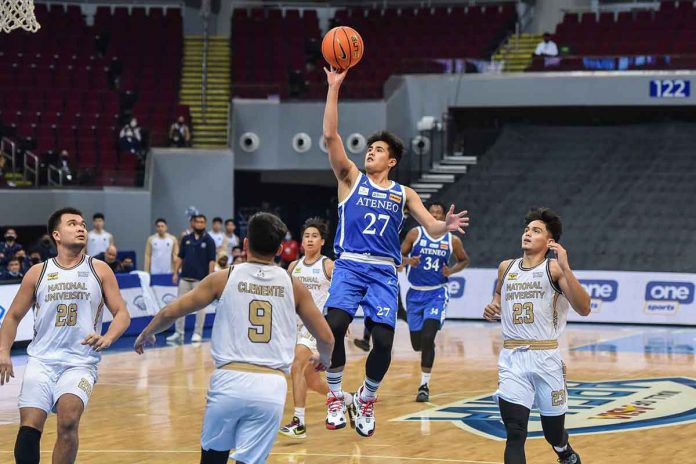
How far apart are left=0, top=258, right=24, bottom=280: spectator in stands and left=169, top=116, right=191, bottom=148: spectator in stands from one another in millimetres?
10447

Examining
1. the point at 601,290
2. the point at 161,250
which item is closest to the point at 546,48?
the point at 601,290

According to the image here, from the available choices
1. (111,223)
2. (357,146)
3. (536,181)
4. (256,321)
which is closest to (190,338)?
(111,223)

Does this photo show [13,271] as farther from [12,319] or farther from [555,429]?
[555,429]

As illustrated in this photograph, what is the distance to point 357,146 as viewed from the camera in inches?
1179

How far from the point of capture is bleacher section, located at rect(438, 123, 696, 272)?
86.9ft

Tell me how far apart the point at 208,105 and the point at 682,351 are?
52.0 ft

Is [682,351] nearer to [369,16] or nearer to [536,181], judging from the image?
[536,181]

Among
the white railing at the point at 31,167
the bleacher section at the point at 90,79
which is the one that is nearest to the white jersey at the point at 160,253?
the white railing at the point at 31,167

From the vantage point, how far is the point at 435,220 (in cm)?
928

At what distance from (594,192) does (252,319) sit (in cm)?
2342

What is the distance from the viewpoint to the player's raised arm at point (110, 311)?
7.98m

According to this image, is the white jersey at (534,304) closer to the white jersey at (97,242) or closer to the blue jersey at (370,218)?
the blue jersey at (370,218)

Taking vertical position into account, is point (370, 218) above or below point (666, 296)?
above

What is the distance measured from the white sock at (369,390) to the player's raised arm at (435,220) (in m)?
1.28
